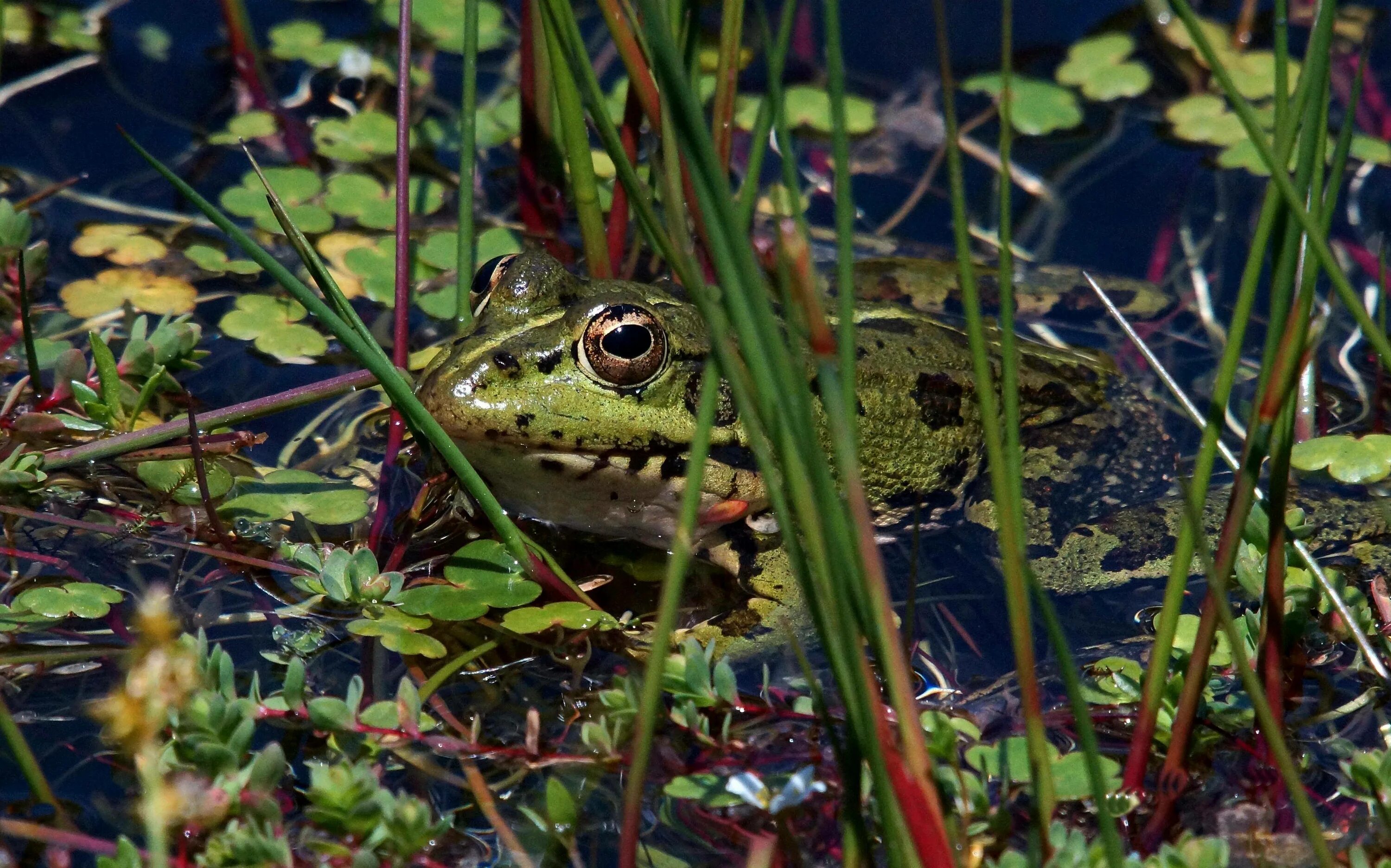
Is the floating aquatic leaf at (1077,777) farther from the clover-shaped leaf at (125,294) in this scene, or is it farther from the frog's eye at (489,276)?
the clover-shaped leaf at (125,294)

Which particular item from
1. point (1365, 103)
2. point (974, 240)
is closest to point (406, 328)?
point (974, 240)

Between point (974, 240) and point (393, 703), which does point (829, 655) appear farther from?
point (974, 240)

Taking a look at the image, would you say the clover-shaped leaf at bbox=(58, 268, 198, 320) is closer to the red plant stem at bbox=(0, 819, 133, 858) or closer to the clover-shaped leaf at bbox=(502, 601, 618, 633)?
the clover-shaped leaf at bbox=(502, 601, 618, 633)

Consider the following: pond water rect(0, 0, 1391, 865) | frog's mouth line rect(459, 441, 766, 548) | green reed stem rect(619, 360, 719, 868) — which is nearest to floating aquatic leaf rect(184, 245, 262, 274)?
pond water rect(0, 0, 1391, 865)

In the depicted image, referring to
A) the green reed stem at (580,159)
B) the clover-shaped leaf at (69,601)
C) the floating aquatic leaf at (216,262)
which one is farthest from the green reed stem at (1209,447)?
the floating aquatic leaf at (216,262)

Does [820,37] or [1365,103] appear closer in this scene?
[1365,103]
